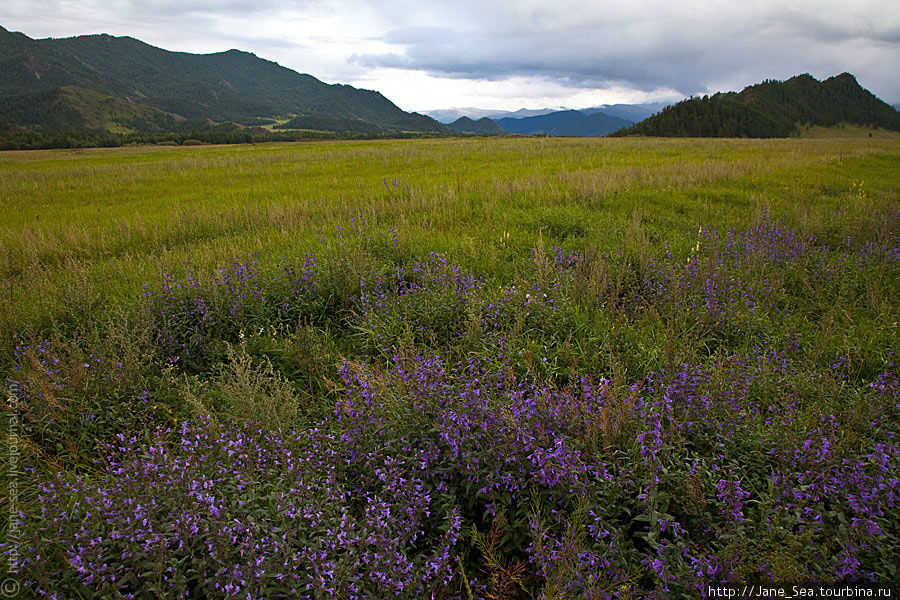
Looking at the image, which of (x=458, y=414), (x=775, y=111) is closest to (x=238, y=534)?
(x=458, y=414)

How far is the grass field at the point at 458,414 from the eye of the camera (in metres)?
1.99

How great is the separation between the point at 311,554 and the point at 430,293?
3198mm

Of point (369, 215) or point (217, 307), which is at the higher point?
point (369, 215)

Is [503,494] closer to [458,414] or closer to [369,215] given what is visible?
[458,414]

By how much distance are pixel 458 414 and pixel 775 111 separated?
527 feet

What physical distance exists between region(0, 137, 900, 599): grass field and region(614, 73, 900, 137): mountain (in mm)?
102067

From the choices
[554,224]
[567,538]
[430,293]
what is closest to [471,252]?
[430,293]

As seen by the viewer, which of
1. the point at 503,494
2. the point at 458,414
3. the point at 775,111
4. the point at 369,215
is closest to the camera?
the point at 503,494

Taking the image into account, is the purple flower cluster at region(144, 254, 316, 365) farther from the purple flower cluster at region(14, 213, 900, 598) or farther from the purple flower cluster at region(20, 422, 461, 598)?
the purple flower cluster at region(20, 422, 461, 598)

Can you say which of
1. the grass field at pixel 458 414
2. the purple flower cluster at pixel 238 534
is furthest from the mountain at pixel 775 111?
the purple flower cluster at pixel 238 534

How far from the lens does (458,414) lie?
2678mm

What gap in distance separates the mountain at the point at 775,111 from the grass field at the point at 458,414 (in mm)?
102067

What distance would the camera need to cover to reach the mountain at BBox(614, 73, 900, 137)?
9362 cm

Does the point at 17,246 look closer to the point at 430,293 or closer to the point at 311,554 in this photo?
the point at 430,293
